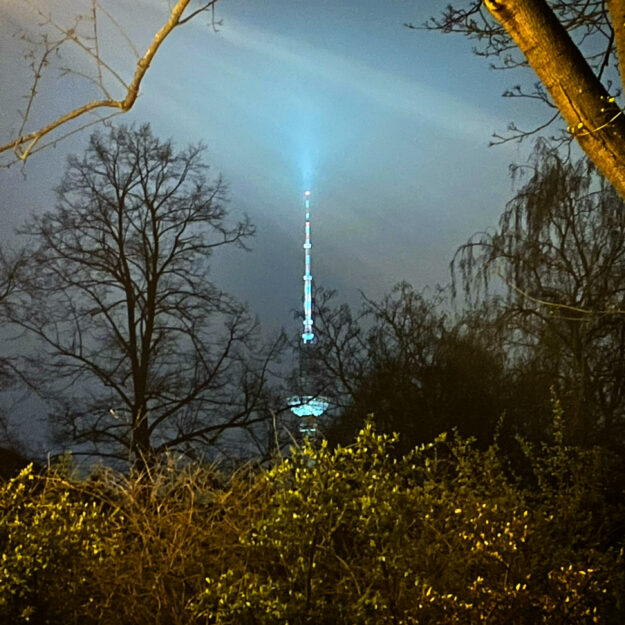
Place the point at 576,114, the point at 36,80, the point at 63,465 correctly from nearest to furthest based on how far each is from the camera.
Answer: the point at 576,114, the point at 36,80, the point at 63,465

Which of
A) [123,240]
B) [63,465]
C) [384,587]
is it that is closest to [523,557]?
[384,587]

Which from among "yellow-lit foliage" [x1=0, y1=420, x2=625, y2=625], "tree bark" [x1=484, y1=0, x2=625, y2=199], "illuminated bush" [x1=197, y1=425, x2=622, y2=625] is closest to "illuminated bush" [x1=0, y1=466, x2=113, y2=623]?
"yellow-lit foliage" [x1=0, y1=420, x2=625, y2=625]

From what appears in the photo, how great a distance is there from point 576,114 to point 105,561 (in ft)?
10.6

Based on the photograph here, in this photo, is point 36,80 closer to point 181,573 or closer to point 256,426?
point 181,573

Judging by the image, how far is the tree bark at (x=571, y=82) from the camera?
144 inches

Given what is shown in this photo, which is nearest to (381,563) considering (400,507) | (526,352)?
(400,507)

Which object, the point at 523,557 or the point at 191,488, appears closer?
the point at 523,557

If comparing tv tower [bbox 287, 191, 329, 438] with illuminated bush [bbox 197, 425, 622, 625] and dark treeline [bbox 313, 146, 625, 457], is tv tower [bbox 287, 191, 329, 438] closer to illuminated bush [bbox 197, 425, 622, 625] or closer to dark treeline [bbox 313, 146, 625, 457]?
dark treeline [bbox 313, 146, 625, 457]

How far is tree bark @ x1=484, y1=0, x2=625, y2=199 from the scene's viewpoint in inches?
144

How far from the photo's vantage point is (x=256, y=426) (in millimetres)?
11531

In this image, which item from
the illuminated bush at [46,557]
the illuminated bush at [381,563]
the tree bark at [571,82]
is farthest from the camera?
the illuminated bush at [46,557]

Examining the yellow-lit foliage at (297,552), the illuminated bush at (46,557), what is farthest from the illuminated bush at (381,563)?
the illuminated bush at (46,557)

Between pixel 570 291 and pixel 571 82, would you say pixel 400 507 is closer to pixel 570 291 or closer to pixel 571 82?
pixel 571 82

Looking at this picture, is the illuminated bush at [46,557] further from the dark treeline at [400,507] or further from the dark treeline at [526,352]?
the dark treeline at [526,352]
